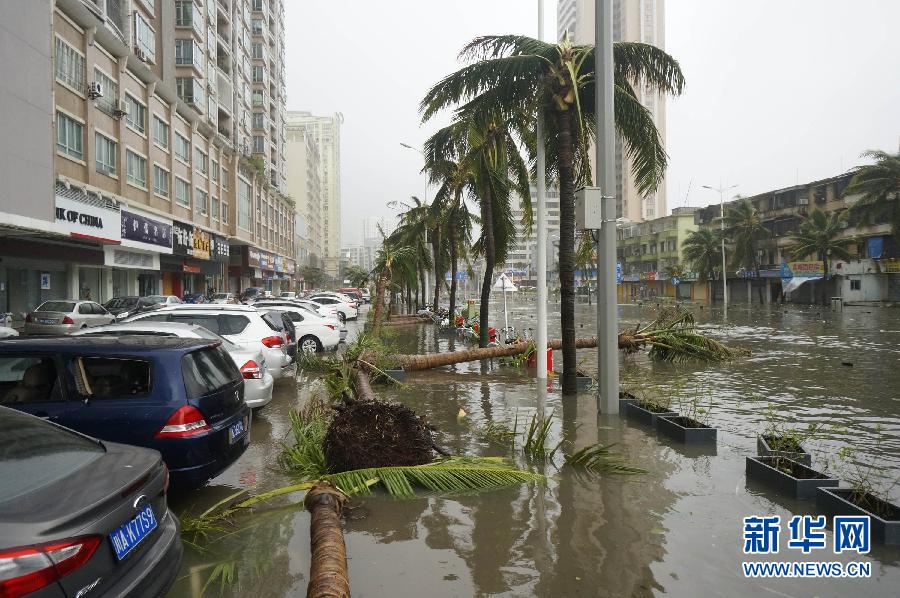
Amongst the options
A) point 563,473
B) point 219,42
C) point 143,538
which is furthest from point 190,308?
point 219,42

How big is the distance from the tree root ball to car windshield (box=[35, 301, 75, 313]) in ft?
66.4

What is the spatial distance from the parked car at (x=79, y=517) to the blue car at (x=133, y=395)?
60.3 inches

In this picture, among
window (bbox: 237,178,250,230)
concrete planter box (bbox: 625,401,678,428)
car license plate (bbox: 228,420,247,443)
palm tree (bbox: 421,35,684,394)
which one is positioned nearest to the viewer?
car license plate (bbox: 228,420,247,443)

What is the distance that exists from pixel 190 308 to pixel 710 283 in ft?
257

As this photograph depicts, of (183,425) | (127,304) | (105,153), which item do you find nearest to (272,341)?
(183,425)

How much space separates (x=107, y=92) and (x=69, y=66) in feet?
12.3

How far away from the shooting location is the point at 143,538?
3225 mm

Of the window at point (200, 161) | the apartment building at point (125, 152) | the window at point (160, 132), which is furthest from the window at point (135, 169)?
the window at point (200, 161)

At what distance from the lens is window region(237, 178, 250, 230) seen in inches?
2266

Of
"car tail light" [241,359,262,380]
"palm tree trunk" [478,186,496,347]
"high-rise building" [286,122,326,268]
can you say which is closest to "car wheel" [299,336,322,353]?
"palm tree trunk" [478,186,496,347]

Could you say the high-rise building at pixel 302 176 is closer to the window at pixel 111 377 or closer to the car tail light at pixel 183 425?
the window at pixel 111 377

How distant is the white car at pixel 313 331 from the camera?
1794cm

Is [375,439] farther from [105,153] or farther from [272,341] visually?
[105,153]

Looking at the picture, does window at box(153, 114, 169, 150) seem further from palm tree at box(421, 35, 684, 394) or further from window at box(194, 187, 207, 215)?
palm tree at box(421, 35, 684, 394)
